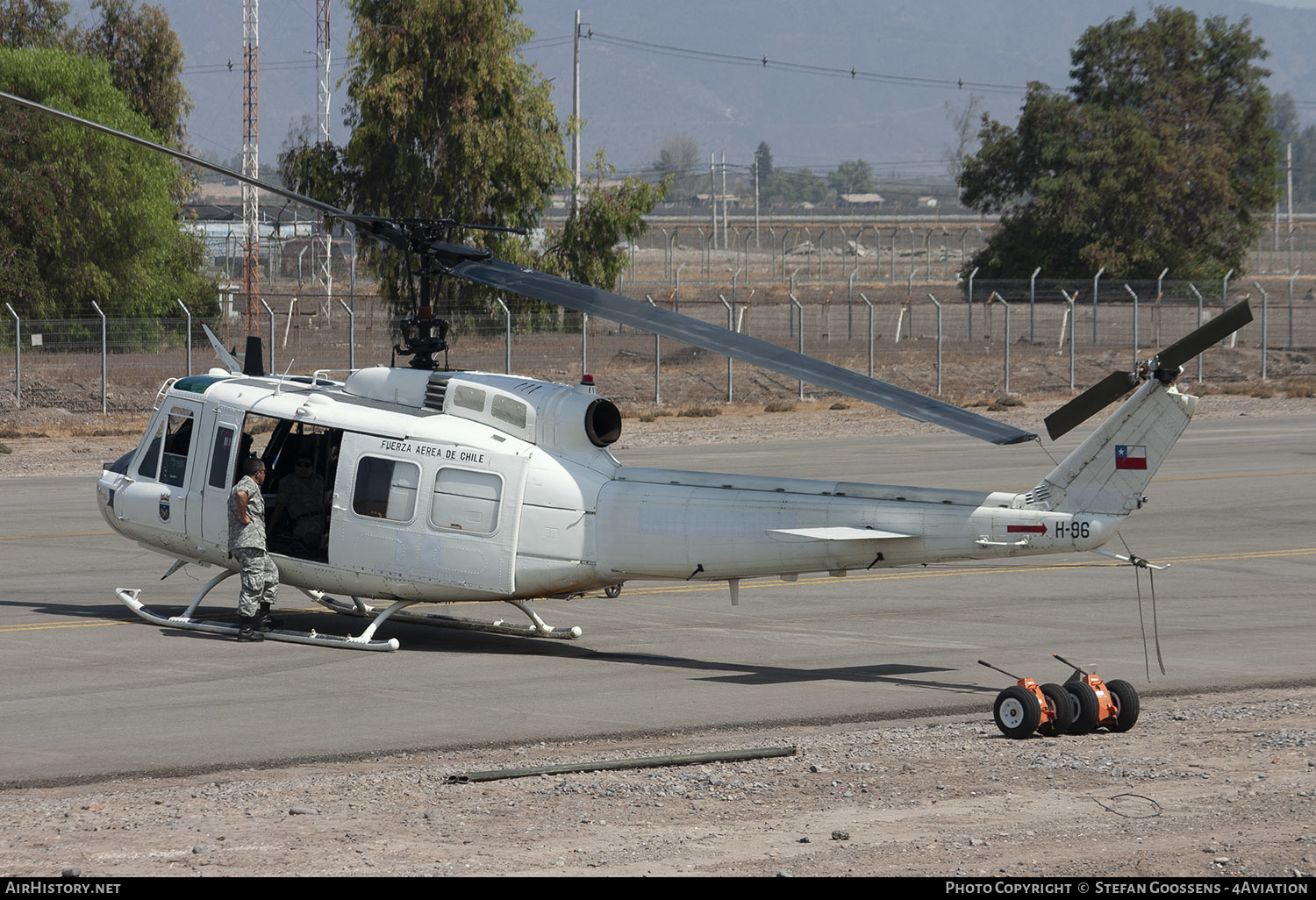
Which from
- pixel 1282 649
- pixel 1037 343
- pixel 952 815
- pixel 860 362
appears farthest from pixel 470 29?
pixel 952 815

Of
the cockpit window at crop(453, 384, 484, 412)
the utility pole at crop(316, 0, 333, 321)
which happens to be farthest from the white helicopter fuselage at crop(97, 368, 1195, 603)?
the utility pole at crop(316, 0, 333, 321)

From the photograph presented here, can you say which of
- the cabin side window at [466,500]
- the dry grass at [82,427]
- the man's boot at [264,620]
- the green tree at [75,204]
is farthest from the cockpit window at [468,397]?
the green tree at [75,204]

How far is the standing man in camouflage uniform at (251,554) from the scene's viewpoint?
14484mm

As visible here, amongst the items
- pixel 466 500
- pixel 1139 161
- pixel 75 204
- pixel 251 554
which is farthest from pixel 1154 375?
pixel 1139 161

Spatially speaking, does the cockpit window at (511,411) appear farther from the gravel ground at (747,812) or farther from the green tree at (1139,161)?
the green tree at (1139,161)

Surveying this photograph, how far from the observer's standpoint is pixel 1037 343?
5512 centimetres

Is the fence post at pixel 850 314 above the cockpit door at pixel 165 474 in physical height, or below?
above

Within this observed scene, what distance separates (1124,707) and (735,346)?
4.15m

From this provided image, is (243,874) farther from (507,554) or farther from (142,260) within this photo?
(142,260)

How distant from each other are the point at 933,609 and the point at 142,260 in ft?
125

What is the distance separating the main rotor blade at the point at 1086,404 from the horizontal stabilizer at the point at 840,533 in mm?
1935

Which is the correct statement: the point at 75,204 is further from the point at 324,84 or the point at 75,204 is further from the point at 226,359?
the point at 226,359

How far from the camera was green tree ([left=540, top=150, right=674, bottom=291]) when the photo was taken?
45.2 m

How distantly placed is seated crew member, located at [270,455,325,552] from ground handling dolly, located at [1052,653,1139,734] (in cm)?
761
